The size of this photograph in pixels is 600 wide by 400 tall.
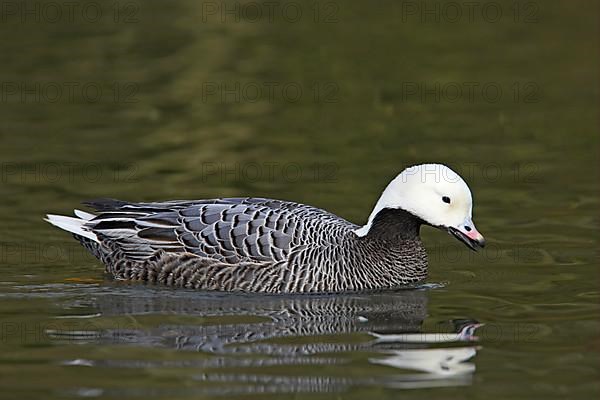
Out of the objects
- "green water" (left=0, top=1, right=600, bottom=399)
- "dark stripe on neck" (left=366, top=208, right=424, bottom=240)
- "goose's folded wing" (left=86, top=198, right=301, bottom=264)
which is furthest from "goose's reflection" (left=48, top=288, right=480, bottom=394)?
"dark stripe on neck" (left=366, top=208, right=424, bottom=240)

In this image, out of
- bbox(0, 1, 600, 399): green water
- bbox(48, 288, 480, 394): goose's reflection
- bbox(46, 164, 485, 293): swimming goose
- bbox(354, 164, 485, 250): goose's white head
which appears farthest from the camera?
bbox(46, 164, 485, 293): swimming goose

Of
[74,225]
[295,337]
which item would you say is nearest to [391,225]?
[295,337]

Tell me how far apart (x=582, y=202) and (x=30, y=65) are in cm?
1212

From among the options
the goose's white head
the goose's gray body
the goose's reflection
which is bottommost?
the goose's reflection

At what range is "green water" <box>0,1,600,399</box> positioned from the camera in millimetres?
10477

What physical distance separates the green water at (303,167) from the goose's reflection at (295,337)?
33 millimetres

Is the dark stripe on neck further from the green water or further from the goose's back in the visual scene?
the green water

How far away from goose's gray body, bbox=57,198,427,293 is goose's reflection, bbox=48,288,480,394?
0.18 metres

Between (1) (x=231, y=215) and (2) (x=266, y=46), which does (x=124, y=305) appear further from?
(2) (x=266, y=46)

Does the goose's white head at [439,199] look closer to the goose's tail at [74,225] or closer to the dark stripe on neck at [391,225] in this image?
the dark stripe on neck at [391,225]

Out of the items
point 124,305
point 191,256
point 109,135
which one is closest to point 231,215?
point 191,256

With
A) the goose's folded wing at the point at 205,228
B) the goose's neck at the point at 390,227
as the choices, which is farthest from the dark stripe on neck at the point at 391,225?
the goose's folded wing at the point at 205,228

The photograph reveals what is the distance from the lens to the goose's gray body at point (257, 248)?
507 inches

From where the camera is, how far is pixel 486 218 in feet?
51.8
